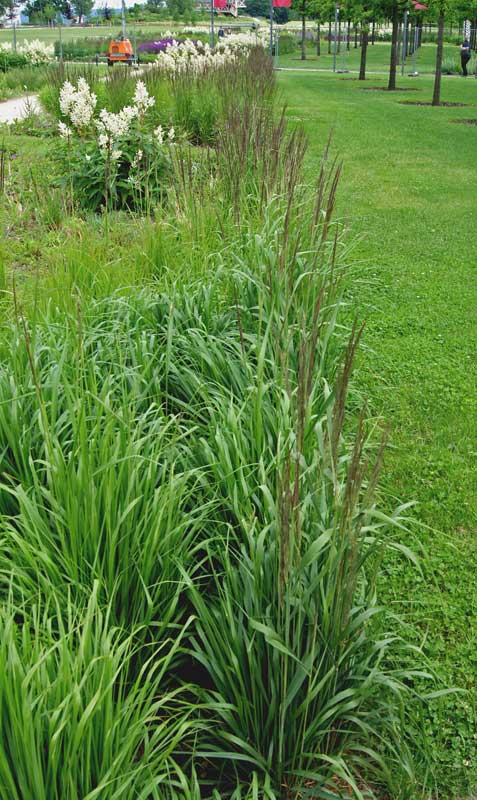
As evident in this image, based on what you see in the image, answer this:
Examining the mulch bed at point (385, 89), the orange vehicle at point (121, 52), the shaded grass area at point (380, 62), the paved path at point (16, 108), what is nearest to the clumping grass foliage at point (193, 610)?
the paved path at point (16, 108)

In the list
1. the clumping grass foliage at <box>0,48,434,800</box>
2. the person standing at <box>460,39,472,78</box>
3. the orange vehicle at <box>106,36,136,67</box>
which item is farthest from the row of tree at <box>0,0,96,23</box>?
the clumping grass foliage at <box>0,48,434,800</box>

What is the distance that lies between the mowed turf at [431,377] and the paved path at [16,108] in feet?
16.2

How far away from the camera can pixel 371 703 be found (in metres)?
2.30

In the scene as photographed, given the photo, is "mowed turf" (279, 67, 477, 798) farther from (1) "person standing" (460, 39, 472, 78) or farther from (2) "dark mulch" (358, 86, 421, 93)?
(1) "person standing" (460, 39, 472, 78)

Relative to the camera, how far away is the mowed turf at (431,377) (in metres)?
2.69

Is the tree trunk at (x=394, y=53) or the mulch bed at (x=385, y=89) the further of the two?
the mulch bed at (x=385, y=89)

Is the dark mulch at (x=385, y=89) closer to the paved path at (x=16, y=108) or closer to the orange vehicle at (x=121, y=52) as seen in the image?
the orange vehicle at (x=121, y=52)

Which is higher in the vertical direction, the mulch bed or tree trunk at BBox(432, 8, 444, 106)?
tree trunk at BBox(432, 8, 444, 106)

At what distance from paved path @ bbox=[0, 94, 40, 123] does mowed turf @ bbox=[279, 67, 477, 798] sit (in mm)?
4947

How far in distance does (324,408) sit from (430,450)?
113cm

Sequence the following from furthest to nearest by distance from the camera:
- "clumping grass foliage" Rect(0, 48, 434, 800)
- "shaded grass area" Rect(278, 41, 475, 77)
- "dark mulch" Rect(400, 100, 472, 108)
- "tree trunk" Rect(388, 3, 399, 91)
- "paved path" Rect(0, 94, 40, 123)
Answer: "shaded grass area" Rect(278, 41, 475, 77) → "tree trunk" Rect(388, 3, 399, 91) → "dark mulch" Rect(400, 100, 472, 108) → "paved path" Rect(0, 94, 40, 123) → "clumping grass foliage" Rect(0, 48, 434, 800)

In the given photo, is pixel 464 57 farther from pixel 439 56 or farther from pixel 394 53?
pixel 439 56

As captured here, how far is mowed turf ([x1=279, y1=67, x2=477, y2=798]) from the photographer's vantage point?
2.69 metres

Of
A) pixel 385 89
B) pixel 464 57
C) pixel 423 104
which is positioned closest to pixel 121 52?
pixel 385 89
